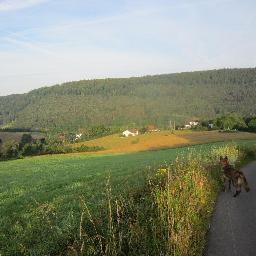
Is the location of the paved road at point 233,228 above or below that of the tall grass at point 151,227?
below

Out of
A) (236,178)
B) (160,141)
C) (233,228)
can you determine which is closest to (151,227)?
(233,228)

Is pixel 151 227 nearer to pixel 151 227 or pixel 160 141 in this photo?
pixel 151 227

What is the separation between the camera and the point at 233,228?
36.3ft

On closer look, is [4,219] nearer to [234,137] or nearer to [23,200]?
[23,200]

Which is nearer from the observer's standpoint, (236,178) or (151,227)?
(151,227)

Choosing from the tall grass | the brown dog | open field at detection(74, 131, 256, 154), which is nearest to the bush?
the tall grass

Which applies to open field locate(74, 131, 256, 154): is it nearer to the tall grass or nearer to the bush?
the tall grass

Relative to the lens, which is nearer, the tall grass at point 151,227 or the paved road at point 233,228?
the tall grass at point 151,227

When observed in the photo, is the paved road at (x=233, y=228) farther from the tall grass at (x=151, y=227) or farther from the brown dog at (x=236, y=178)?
the brown dog at (x=236, y=178)

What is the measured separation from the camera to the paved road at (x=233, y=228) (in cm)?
925

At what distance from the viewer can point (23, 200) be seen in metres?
16.5

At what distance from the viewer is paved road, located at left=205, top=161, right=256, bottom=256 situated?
925 centimetres

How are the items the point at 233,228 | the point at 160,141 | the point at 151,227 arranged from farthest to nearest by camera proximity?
the point at 160,141, the point at 233,228, the point at 151,227

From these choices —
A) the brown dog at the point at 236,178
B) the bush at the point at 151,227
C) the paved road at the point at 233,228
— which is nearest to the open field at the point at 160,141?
the brown dog at the point at 236,178
